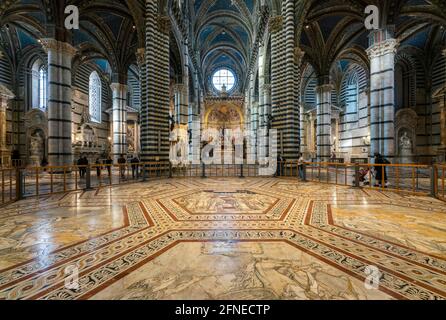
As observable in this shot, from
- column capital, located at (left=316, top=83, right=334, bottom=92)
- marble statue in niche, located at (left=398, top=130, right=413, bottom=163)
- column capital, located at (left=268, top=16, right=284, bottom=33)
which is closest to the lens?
column capital, located at (left=268, top=16, right=284, bottom=33)

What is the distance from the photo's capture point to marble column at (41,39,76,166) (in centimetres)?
1226

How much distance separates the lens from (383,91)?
1189cm

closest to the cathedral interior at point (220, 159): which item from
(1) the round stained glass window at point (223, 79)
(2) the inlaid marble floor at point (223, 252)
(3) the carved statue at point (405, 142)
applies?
(2) the inlaid marble floor at point (223, 252)

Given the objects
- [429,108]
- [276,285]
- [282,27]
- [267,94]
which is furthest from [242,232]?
[429,108]

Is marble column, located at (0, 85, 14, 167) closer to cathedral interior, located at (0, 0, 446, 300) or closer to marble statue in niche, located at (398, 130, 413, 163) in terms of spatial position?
cathedral interior, located at (0, 0, 446, 300)

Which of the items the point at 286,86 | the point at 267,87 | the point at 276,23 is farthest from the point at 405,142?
the point at 276,23

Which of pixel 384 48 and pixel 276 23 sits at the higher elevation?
pixel 276 23

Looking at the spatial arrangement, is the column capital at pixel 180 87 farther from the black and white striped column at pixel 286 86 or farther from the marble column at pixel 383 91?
the marble column at pixel 383 91

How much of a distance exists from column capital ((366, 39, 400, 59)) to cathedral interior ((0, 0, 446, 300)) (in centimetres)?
8

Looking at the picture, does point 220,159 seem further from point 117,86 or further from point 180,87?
point 117,86

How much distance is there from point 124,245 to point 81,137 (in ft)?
80.3

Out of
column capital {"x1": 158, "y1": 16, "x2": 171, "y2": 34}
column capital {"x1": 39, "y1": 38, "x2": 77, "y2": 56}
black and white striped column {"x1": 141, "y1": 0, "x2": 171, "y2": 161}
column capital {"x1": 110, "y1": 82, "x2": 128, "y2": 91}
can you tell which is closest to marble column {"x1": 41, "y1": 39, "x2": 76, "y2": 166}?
column capital {"x1": 39, "y1": 38, "x2": 77, "y2": 56}

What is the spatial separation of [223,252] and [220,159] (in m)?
33.3

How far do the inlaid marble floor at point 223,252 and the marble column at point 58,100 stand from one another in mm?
9236
